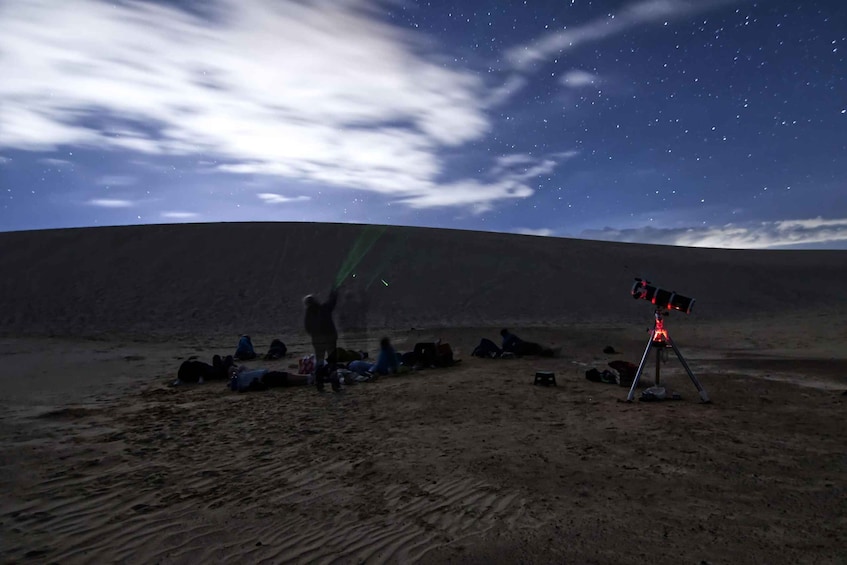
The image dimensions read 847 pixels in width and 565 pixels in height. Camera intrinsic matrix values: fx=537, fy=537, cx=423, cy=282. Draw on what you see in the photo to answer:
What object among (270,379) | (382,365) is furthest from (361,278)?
(270,379)

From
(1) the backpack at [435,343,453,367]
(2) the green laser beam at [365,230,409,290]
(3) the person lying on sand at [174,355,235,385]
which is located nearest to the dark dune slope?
(2) the green laser beam at [365,230,409,290]

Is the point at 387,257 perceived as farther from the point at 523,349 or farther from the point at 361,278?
the point at 523,349

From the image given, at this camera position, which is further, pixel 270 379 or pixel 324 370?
pixel 270 379

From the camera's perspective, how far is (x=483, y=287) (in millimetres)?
31859

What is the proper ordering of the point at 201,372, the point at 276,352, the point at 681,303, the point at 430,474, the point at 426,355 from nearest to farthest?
1. the point at 430,474
2. the point at 681,303
3. the point at 201,372
4. the point at 426,355
5. the point at 276,352

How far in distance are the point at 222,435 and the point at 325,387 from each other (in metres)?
3.61

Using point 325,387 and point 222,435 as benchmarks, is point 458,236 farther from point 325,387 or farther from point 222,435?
point 222,435

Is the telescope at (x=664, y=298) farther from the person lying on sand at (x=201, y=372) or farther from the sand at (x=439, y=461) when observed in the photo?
the person lying on sand at (x=201, y=372)

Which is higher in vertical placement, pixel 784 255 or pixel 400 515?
pixel 784 255

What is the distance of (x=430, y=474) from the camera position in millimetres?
5176

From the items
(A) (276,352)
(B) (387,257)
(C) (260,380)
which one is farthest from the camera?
(B) (387,257)

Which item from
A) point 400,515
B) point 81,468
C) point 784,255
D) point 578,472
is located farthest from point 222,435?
point 784,255

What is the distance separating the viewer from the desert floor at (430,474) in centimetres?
378

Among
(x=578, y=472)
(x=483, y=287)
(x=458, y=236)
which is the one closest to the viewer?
(x=578, y=472)
